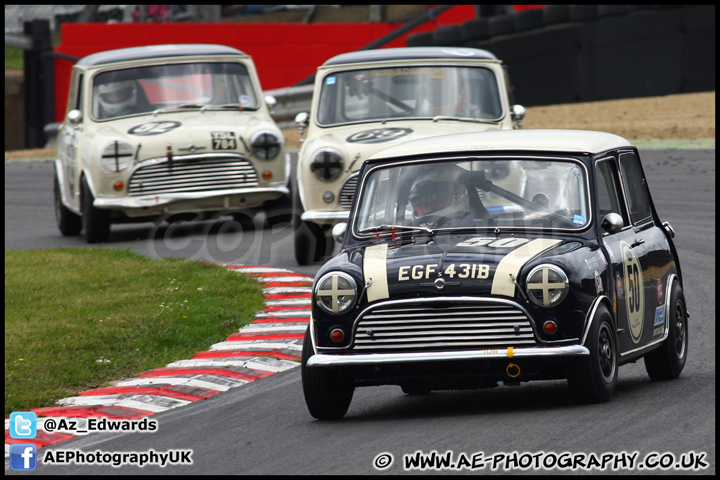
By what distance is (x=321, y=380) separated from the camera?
689 cm

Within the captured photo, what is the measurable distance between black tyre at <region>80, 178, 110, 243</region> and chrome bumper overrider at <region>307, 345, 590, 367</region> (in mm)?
8554

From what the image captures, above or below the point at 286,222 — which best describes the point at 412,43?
above

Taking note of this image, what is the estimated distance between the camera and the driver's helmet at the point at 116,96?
15266mm

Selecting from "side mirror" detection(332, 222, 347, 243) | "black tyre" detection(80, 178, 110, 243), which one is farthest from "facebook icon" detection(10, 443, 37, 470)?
"black tyre" detection(80, 178, 110, 243)

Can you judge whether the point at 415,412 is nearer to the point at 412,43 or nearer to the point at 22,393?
the point at 22,393


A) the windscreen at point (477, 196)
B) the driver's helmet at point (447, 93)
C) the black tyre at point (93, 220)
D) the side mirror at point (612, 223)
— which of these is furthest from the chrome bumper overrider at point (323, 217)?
the side mirror at point (612, 223)

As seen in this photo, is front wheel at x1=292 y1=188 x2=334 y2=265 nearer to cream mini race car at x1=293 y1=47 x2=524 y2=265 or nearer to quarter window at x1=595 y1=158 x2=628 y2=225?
cream mini race car at x1=293 y1=47 x2=524 y2=265

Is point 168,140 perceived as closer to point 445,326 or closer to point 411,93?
point 411,93

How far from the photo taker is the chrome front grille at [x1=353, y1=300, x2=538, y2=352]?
663 centimetres

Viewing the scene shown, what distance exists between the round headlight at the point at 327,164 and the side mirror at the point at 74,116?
3759mm

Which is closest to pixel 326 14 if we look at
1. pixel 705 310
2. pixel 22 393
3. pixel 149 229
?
pixel 149 229

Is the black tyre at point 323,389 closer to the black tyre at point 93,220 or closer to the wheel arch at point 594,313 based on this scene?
the wheel arch at point 594,313

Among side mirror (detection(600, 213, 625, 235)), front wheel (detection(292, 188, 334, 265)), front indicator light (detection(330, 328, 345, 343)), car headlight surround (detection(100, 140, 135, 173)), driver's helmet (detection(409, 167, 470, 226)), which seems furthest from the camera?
car headlight surround (detection(100, 140, 135, 173))

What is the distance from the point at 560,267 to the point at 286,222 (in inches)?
369
